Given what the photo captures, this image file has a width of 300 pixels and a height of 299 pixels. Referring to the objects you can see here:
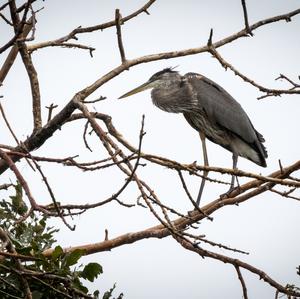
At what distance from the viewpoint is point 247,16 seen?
8.39ft

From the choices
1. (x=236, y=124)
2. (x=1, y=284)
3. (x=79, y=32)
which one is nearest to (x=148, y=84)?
(x=236, y=124)

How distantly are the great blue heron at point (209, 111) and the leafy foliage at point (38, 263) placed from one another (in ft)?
12.0

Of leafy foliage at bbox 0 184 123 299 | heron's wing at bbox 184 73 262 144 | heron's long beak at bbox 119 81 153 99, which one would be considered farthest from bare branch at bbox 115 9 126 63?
heron's wing at bbox 184 73 262 144

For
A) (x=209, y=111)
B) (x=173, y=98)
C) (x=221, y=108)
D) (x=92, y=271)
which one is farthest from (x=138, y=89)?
(x=92, y=271)

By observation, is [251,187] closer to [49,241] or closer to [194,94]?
[49,241]

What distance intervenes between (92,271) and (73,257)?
13 cm

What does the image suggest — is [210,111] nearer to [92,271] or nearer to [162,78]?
[162,78]

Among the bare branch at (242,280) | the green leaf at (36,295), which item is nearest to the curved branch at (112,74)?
the green leaf at (36,295)

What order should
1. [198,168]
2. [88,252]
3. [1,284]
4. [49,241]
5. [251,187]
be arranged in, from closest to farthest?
[198,168]
[1,284]
[49,241]
[251,187]
[88,252]

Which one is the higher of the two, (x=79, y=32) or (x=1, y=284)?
(x=79, y=32)

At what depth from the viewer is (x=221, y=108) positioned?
6.70 metres

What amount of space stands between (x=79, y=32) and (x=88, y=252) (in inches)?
49.4

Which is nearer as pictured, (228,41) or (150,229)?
(228,41)

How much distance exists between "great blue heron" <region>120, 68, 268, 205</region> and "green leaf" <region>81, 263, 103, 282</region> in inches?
155
